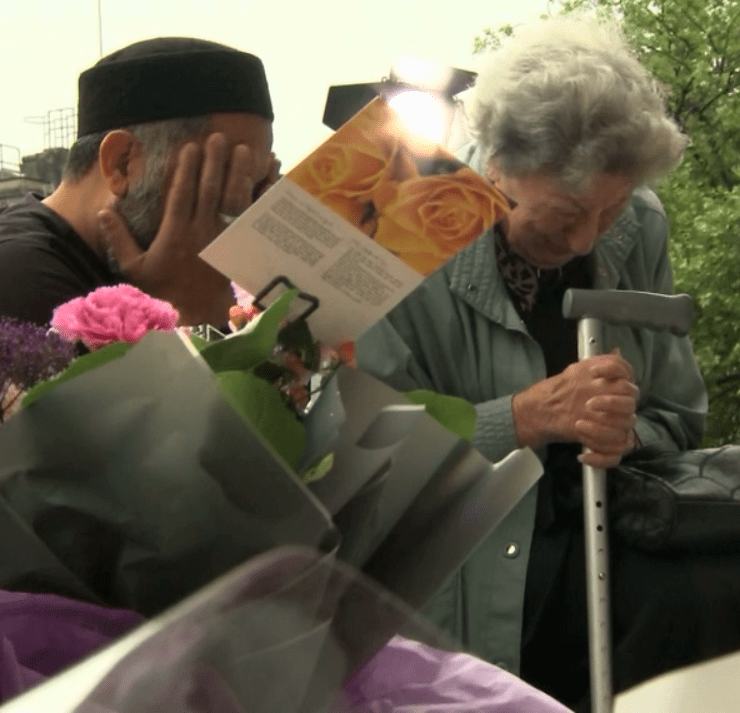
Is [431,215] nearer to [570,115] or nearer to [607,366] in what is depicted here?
[607,366]

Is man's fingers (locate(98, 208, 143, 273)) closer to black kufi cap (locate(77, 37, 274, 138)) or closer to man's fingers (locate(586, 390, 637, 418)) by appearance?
black kufi cap (locate(77, 37, 274, 138))

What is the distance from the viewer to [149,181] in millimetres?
1378

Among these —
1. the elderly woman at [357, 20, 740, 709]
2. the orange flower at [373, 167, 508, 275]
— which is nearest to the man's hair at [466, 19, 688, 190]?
the elderly woman at [357, 20, 740, 709]

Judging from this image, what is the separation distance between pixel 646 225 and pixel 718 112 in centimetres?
887

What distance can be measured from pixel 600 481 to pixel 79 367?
1.44 metres

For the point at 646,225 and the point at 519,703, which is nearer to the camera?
the point at 519,703

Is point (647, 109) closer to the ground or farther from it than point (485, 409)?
farther from it

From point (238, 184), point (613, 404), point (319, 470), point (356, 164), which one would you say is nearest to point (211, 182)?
point (238, 184)

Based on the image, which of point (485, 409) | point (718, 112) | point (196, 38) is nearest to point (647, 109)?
point (485, 409)

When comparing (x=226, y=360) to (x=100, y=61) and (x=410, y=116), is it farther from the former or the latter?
(x=100, y=61)

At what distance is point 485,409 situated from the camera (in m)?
1.88

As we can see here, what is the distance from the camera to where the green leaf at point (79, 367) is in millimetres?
478

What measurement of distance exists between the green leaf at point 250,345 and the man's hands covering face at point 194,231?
2.14 feet

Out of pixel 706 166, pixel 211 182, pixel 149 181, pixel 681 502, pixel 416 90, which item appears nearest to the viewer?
pixel 211 182
